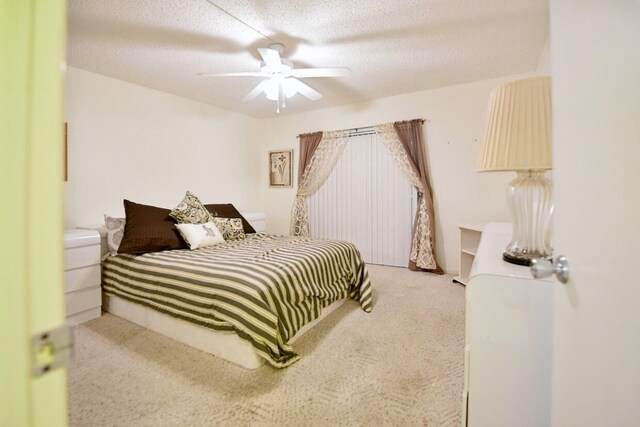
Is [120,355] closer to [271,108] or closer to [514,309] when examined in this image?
[514,309]

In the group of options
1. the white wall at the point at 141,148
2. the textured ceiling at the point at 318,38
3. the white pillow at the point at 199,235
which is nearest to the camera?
the textured ceiling at the point at 318,38

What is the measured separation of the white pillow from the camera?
2.76 m

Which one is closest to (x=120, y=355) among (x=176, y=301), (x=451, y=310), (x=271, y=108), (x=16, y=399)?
(x=176, y=301)

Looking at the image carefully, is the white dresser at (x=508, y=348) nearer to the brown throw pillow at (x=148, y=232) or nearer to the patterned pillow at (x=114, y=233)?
the brown throw pillow at (x=148, y=232)

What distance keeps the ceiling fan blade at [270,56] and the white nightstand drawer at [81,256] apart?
2.19 metres

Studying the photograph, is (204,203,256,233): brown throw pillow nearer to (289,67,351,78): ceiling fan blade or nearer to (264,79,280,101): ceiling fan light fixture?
(264,79,280,101): ceiling fan light fixture

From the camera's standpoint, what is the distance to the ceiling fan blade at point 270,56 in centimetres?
218

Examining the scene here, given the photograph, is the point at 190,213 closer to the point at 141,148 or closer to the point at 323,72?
the point at 141,148

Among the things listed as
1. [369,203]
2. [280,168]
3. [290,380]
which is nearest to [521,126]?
[290,380]

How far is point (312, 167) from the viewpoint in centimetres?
453

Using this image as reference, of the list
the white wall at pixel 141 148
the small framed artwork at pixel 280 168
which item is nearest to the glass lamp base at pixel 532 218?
the white wall at pixel 141 148

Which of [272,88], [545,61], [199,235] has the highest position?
[545,61]

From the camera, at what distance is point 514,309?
3.06 ft

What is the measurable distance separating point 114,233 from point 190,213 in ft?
2.31
